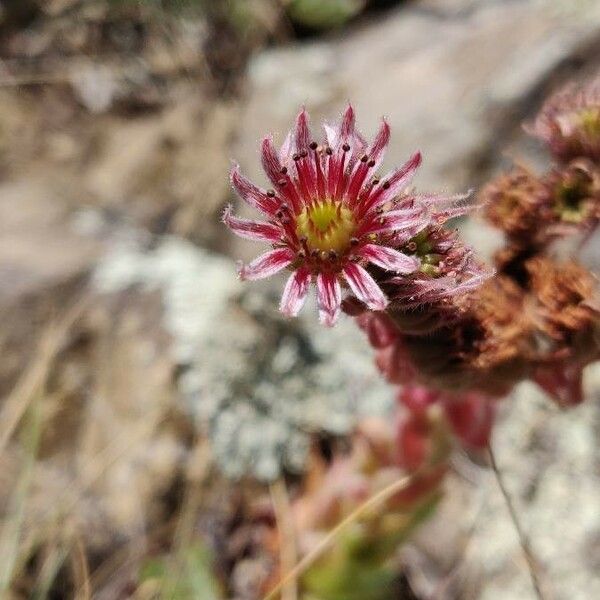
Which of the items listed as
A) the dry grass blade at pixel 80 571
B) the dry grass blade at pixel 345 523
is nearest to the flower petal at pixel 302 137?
the dry grass blade at pixel 345 523

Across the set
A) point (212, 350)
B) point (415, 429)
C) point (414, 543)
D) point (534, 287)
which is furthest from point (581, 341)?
point (212, 350)

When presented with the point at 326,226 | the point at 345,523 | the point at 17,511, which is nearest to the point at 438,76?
the point at 345,523

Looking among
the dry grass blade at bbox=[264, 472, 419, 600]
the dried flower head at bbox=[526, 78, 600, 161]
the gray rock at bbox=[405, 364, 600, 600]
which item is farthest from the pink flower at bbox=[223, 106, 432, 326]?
the gray rock at bbox=[405, 364, 600, 600]

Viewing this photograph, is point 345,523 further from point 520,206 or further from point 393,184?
point 393,184

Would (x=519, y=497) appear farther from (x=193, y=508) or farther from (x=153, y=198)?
(x=153, y=198)

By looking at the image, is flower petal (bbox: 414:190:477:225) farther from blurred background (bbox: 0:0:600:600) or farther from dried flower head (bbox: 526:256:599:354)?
blurred background (bbox: 0:0:600:600)

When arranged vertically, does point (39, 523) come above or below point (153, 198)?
below
